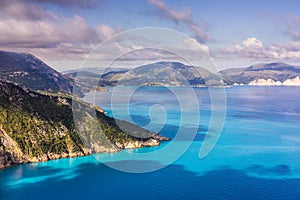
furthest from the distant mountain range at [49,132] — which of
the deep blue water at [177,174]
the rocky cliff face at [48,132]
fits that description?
the deep blue water at [177,174]

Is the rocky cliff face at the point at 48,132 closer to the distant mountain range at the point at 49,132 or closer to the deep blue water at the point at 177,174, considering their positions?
the distant mountain range at the point at 49,132

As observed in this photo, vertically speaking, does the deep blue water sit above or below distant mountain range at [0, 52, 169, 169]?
below

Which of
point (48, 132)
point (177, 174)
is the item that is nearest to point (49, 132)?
point (48, 132)

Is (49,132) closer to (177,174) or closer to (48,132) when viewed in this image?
(48,132)

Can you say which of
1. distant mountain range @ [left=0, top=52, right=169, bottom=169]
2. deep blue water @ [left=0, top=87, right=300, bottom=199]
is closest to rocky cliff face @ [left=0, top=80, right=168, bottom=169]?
distant mountain range @ [left=0, top=52, right=169, bottom=169]

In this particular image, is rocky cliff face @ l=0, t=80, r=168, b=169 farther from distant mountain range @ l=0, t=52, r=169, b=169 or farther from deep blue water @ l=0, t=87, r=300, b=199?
deep blue water @ l=0, t=87, r=300, b=199

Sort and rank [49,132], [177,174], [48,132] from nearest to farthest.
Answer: [177,174] < [48,132] < [49,132]

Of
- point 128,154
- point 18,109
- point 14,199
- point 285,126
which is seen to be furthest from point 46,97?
point 285,126

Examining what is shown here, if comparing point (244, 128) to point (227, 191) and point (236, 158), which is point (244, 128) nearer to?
point (236, 158)
